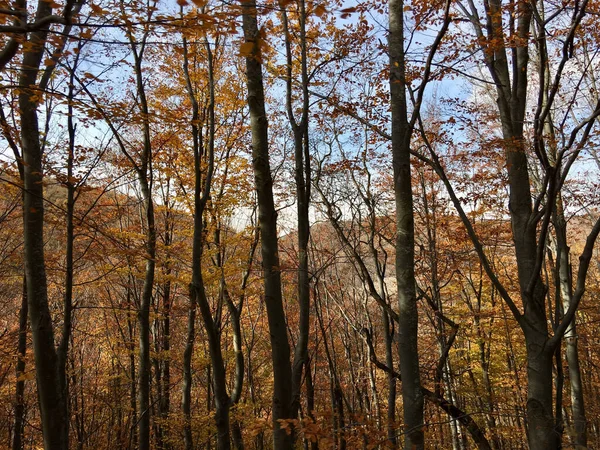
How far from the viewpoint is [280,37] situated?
235 inches

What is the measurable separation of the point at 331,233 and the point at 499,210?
16.7 ft

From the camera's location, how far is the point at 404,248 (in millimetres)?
3525

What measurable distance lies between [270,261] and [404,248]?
49.0 inches

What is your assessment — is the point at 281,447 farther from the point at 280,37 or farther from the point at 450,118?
the point at 450,118

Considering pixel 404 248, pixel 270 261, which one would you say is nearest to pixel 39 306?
pixel 270 261

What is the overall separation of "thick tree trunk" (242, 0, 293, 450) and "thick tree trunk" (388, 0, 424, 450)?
3.40 feet

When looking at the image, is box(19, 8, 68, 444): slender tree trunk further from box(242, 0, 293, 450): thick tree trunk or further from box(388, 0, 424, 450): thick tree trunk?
box(388, 0, 424, 450): thick tree trunk

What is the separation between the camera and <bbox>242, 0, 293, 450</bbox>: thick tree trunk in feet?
11.1

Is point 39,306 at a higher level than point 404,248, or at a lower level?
lower

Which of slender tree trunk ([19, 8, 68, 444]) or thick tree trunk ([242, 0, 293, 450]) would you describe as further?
slender tree trunk ([19, 8, 68, 444])

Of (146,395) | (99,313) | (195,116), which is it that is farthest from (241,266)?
(99,313)

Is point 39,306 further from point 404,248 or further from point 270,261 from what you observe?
point 404,248

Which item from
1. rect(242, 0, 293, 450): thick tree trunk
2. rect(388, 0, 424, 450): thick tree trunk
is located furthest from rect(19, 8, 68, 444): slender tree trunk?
rect(388, 0, 424, 450): thick tree trunk

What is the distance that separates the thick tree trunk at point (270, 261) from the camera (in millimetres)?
A: 3373
